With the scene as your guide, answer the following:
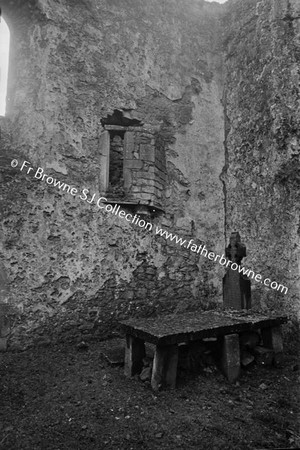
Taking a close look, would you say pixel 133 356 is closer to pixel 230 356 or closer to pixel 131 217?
pixel 230 356

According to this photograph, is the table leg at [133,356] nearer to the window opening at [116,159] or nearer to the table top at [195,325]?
the table top at [195,325]

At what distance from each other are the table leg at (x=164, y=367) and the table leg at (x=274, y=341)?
121 cm

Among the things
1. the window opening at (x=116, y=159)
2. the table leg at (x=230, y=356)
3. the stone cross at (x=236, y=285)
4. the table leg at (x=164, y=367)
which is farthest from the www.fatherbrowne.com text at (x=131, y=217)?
the table leg at (x=164, y=367)

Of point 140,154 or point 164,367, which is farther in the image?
point 140,154

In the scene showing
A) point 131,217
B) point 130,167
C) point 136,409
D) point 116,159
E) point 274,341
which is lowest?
point 136,409

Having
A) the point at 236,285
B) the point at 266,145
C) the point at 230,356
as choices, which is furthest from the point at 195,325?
the point at 266,145

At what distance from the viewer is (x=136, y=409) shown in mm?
2895

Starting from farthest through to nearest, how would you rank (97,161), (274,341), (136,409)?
(97,161), (274,341), (136,409)

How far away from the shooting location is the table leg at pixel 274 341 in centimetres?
377

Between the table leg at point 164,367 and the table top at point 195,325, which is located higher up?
the table top at point 195,325

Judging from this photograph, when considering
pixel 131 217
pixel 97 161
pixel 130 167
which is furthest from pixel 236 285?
pixel 97 161

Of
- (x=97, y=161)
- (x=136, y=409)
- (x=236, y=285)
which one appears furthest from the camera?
(x=97, y=161)

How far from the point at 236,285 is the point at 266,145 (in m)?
2.33

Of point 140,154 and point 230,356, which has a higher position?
point 140,154
